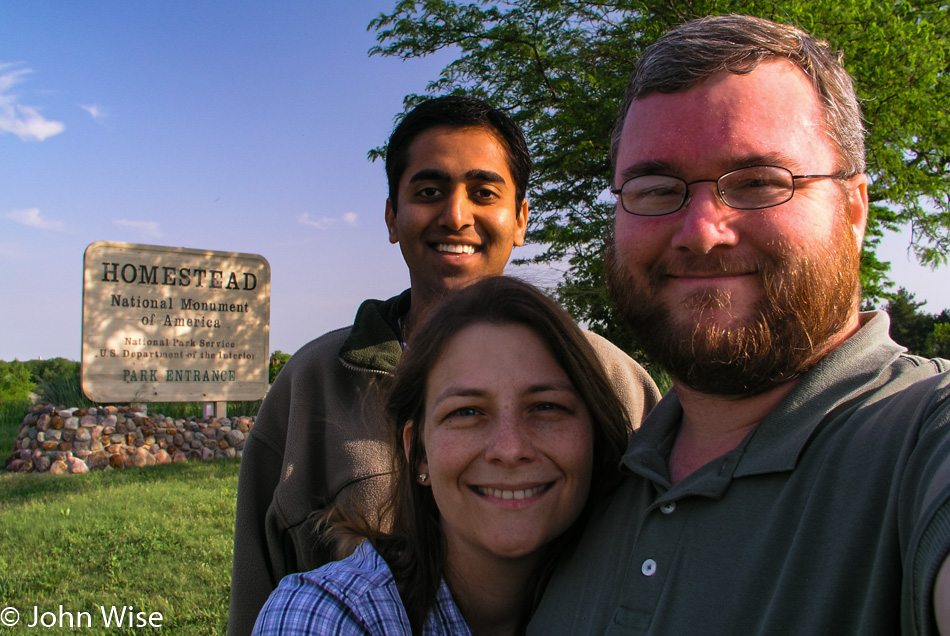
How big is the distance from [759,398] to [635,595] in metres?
0.52

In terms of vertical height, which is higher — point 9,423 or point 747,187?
point 747,187

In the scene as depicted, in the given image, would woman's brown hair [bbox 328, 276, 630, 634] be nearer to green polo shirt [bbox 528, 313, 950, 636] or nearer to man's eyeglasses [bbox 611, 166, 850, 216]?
green polo shirt [bbox 528, 313, 950, 636]

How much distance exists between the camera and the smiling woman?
1652 millimetres

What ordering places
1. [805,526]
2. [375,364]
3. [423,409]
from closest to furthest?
[805,526] → [423,409] → [375,364]

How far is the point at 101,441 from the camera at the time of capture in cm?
1072

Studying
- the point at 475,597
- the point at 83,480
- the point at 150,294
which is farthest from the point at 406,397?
the point at 150,294

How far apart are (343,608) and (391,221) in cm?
192

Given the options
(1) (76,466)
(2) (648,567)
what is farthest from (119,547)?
(2) (648,567)

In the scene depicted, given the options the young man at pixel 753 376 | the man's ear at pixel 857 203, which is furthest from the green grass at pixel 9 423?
the man's ear at pixel 857 203

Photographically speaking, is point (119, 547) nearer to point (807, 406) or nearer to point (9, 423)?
point (807, 406)

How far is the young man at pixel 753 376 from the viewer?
45.2 inches

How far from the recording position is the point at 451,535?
1.89 metres

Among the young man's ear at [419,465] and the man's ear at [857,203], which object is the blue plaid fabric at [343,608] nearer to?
the young man's ear at [419,465]

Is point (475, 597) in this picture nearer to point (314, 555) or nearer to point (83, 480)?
point (314, 555)
